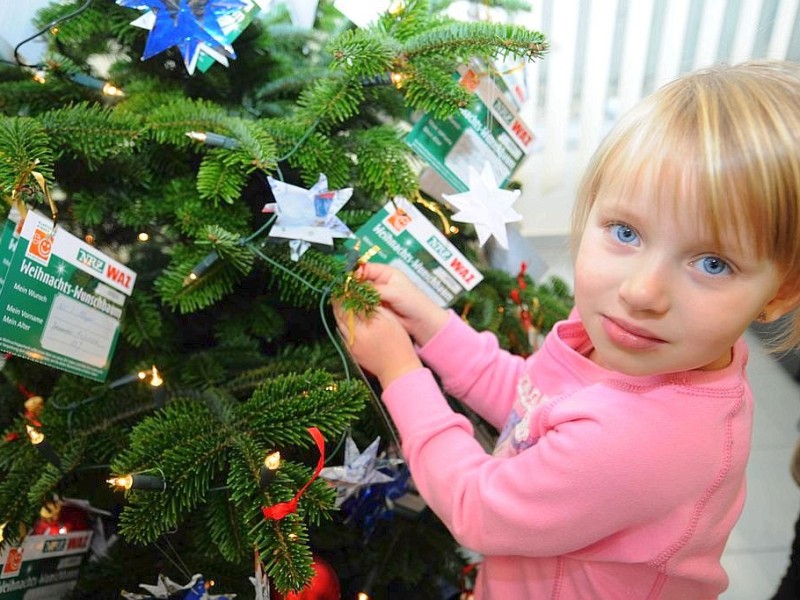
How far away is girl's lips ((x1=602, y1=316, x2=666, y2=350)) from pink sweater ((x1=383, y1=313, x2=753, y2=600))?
42 millimetres

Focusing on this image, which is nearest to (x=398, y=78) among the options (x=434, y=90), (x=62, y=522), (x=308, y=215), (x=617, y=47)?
(x=434, y=90)

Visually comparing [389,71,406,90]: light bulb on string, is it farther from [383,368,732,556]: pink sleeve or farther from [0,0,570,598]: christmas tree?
[383,368,732,556]: pink sleeve

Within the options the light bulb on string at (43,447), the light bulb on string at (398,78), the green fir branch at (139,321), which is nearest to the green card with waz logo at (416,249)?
the light bulb on string at (398,78)

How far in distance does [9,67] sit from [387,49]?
46cm

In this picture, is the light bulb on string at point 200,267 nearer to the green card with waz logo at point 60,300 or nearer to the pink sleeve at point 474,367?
the green card with waz logo at point 60,300

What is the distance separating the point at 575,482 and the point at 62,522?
547 mm

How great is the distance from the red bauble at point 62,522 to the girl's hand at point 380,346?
34 centimetres

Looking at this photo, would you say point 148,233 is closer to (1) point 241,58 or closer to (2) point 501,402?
(1) point 241,58

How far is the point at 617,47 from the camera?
177 centimetres

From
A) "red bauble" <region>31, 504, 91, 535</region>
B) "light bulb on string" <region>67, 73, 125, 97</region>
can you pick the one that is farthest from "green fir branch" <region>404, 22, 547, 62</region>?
"red bauble" <region>31, 504, 91, 535</region>

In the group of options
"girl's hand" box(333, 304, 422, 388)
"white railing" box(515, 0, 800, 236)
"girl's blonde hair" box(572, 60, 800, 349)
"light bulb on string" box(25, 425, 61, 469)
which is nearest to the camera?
"girl's blonde hair" box(572, 60, 800, 349)

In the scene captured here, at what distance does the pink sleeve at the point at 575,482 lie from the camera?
0.53 metres

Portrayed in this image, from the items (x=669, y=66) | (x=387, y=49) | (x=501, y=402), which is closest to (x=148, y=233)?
(x=387, y=49)

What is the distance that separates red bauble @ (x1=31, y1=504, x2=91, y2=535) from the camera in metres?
0.69
